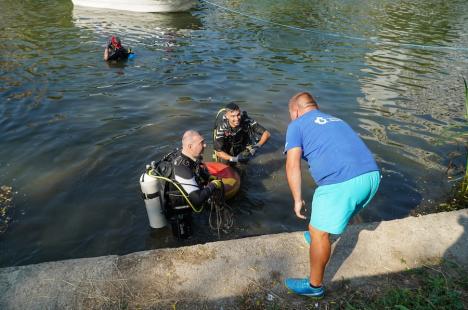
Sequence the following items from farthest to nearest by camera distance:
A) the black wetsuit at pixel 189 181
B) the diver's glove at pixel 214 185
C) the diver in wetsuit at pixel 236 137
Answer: the diver in wetsuit at pixel 236 137, the diver's glove at pixel 214 185, the black wetsuit at pixel 189 181

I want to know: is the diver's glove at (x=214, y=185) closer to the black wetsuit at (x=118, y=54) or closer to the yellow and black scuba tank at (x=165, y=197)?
the yellow and black scuba tank at (x=165, y=197)

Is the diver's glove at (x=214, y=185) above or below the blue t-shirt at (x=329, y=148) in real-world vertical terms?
below

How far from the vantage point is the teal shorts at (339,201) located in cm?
337

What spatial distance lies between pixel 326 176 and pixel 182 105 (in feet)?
26.0

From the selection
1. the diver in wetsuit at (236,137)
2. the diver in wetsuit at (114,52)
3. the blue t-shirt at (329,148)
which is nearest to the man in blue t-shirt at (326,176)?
the blue t-shirt at (329,148)

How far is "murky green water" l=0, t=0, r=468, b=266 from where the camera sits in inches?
245

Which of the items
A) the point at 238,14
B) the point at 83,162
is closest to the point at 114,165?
the point at 83,162

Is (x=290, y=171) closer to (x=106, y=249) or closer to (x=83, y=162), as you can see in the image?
(x=106, y=249)

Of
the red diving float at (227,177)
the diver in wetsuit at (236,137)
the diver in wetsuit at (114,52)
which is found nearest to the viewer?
the red diving float at (227,177)

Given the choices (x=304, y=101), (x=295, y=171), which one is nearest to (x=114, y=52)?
(x=304, y=101)

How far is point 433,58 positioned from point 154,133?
43.0ft

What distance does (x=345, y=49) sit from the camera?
16656 mm

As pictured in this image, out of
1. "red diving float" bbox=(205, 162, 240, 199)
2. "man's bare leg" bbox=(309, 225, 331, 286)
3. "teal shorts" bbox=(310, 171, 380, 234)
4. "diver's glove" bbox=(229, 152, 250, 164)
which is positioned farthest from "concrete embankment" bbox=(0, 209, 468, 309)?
"diver's glove" bbox=(229, 152, 250, 164)

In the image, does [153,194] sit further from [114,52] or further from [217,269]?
[114,52]
